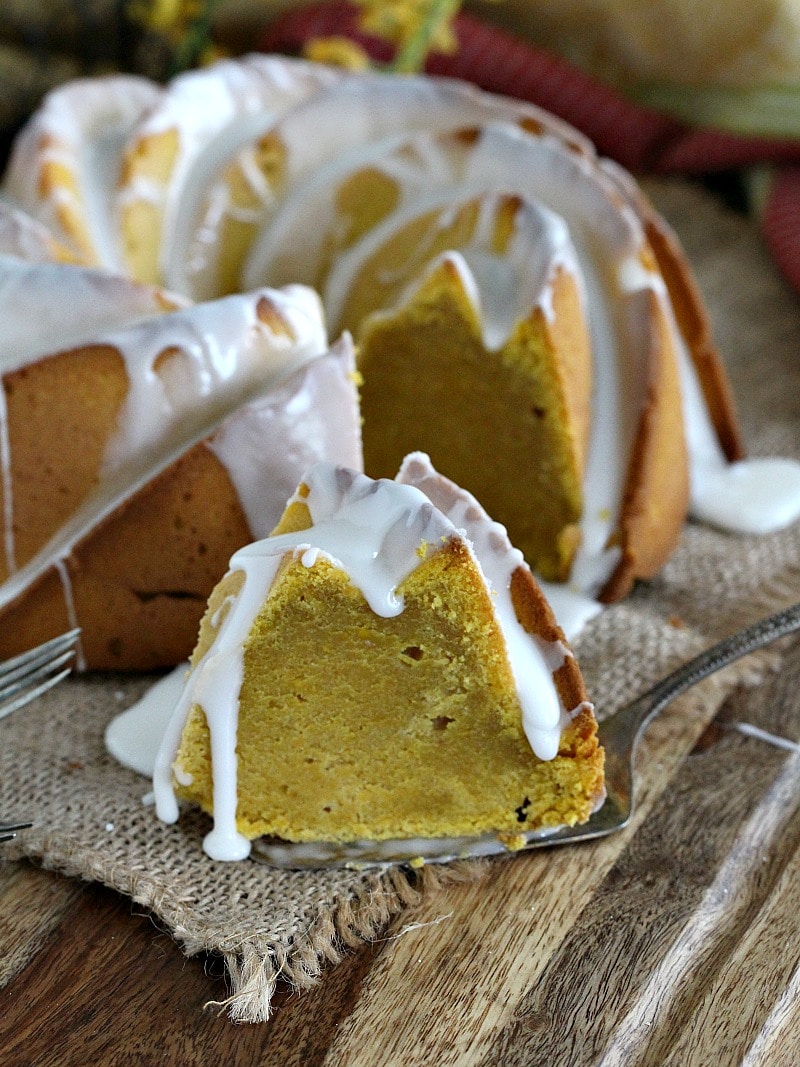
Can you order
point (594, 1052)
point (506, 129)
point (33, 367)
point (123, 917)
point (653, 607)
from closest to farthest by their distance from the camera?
point (594, 1052)
point (123, 917)
point (33, 367)
point (653, 607)
point (506, 129)

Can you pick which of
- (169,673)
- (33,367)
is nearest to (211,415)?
(33,367)

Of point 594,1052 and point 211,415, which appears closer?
point 594,1052

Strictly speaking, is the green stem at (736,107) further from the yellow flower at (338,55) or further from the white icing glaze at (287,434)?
the white icing glaze at (287,434)

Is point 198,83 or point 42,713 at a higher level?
point 198,83

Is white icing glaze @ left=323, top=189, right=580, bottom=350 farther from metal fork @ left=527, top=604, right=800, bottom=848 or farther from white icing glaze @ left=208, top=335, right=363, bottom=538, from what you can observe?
metal fork @ left=527, top=604, right=800, bottom=848

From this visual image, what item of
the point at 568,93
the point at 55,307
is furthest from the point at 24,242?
the point at 568,93

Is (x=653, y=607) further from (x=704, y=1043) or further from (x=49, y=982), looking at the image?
(x=49, y=982)

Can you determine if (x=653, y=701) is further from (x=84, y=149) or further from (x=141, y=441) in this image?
(x=84, y=149)
